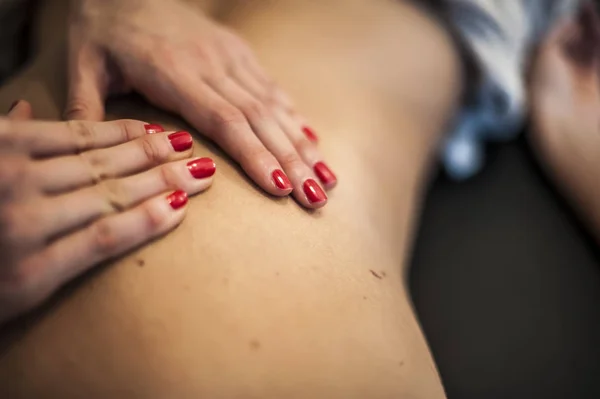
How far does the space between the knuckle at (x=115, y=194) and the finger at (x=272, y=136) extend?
13 cm

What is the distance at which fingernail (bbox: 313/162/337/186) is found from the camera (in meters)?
0.52

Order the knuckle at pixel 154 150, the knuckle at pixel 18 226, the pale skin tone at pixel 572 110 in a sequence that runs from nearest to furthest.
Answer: the knuckle at pixel 18 226, the knuckle at pixel 154 150, the pale skin tone at pixel 572 110

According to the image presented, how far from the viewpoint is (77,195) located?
388 mm

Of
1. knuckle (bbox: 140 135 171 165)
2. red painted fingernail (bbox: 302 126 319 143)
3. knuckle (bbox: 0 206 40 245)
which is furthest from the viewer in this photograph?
red painted fingernail (bbox: 302 126 319 143)

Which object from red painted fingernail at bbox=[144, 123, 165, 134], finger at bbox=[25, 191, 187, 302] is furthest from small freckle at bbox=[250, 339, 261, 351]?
red painted fingernail at bbox=[144, 123, 165, 134]

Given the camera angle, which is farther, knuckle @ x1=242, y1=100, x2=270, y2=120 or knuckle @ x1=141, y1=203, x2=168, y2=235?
knuckle @ x1=242, y1=100, x2=270, y2=120

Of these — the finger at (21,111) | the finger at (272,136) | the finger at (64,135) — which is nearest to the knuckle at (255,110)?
the finger at (272,136)

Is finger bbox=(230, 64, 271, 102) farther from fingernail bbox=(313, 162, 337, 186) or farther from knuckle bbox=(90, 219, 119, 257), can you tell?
knuckle bbox=(90, 219, 119, 257)

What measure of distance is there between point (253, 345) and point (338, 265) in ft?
0.39

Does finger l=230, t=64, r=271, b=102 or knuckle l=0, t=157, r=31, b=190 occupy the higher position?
finger l=230, t=64, r=271, b=102

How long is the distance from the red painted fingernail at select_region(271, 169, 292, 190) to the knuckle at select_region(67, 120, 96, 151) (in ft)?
0.54

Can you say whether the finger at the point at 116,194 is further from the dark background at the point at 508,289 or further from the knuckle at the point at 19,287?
the dark background at the point at 508,289

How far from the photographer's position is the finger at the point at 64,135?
381 millimetres

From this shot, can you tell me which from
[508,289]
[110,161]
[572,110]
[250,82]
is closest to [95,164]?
[110,161]
